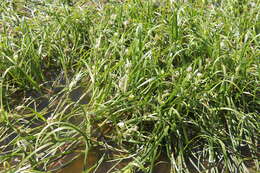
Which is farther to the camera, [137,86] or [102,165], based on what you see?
[137,86]

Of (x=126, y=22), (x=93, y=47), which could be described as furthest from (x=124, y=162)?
(x=126, y=22)

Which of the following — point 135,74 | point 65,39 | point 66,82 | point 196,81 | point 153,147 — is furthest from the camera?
point 65,39

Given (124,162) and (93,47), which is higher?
(93,47)

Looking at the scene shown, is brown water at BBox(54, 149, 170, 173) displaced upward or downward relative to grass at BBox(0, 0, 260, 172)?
downward

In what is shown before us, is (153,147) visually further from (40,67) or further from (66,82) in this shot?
(40,67)

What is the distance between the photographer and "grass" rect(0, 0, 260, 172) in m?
2.76

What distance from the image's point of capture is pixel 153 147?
2.68 metres

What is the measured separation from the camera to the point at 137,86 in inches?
118

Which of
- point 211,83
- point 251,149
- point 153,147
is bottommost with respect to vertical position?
point 251,149

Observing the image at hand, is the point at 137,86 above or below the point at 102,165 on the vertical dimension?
above

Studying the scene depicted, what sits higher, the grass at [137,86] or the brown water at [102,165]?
the grass at [137,86]

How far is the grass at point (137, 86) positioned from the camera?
109 inches

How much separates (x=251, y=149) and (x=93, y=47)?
1.83m

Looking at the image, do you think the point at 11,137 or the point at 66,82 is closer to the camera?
the point at 11,137
